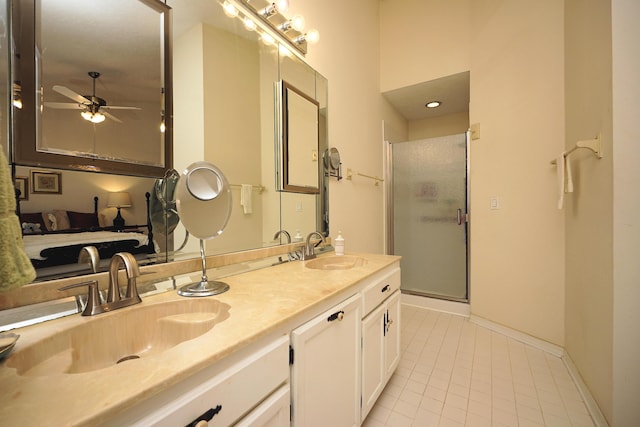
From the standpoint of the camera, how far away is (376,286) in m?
1.31

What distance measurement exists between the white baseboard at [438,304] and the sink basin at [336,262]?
1601 mm

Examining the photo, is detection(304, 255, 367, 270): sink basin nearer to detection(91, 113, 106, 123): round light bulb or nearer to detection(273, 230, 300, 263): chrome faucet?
detection(273, 230, 300, 263): chrome faucet

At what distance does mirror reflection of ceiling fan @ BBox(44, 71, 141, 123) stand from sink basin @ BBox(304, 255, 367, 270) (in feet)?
3.58

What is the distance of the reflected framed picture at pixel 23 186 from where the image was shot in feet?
2.32

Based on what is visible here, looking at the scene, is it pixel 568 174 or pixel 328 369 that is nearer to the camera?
pixel 328 369

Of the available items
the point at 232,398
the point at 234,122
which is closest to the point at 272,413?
the point at 232,398

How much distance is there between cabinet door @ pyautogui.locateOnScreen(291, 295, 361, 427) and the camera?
0.79 metres

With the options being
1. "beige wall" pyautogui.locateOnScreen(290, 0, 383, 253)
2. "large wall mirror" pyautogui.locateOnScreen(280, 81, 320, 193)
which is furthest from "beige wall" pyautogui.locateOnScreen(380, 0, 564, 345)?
"large wall mirror" pyautogui.locateOnScreen(280, 81, 320, 193)

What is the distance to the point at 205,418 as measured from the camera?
1.73 feet

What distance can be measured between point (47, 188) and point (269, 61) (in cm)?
120

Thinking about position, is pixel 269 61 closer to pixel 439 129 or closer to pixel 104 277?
pixel 104 277

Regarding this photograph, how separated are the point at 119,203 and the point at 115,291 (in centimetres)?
30

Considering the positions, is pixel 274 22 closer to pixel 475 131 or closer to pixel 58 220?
pixel 58 220

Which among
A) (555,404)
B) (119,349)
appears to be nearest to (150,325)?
(119,349)
